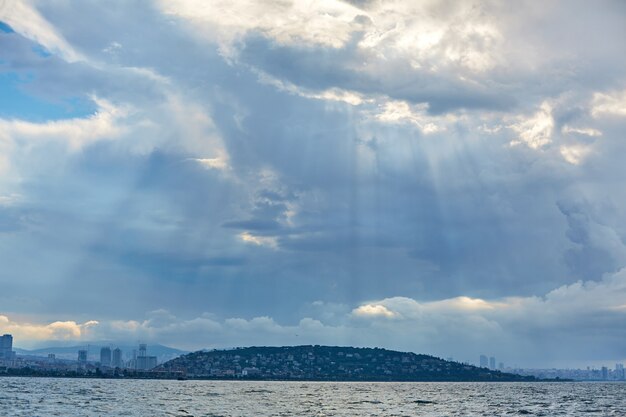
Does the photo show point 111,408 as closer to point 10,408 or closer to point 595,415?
point 10,408

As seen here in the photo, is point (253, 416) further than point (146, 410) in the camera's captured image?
No

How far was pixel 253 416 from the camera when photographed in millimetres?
132625

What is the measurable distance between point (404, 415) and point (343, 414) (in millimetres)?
11485

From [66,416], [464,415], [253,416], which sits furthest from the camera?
[464,415]

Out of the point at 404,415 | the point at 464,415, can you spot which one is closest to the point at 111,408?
the point at 404,415

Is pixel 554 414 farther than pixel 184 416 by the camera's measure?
Yes

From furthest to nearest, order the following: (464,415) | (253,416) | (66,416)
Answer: (464,415), (253,416), (66,416)

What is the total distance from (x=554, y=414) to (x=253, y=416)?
62.0 m

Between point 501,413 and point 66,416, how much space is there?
82.9m

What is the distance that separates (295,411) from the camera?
148250 mm

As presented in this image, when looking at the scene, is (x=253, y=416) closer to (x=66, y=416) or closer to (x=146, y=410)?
(x=146, y=410)

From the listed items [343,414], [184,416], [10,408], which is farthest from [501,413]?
[10,408]

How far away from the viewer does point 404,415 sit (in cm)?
13900

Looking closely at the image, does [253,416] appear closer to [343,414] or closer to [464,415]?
[343,414]
